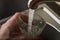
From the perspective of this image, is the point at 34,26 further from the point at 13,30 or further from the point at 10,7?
the point at 10,7

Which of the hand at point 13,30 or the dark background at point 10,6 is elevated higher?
the dark background at point 10,6

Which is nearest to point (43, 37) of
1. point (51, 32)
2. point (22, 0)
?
point (51, 32)

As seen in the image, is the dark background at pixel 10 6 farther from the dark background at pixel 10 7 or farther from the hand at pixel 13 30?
the hand at pixel 13 30

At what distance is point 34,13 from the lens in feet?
1.93

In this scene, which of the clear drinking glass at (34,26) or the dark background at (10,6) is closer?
the clear drinking glass at (34,26)

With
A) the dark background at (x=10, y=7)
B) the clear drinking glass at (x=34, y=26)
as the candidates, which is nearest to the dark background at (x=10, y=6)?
the dark background at (x=10, y=7)

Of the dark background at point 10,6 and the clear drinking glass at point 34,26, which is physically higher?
the dark background at point 10,6

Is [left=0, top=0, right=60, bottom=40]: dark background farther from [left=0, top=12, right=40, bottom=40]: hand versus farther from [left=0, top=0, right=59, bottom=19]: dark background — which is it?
[left=0, top=12, right=40, bottom=40]: hand

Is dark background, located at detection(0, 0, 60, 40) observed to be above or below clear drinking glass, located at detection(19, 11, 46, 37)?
above

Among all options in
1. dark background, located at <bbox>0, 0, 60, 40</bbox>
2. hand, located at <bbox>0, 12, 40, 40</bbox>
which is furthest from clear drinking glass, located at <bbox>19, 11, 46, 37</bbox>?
dark background, located at <bbox>0, 0, 60, 40</bbox>

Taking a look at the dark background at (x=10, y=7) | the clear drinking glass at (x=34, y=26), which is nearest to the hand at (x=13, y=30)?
the clear drinking glass at (x=34, y=26)

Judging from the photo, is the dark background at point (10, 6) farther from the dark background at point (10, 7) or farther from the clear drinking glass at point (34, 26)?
the clear drinking glass at point (34, 26)

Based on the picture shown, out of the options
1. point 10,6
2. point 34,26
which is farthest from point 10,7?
point 34,26

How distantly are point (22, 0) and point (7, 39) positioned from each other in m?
0.37
